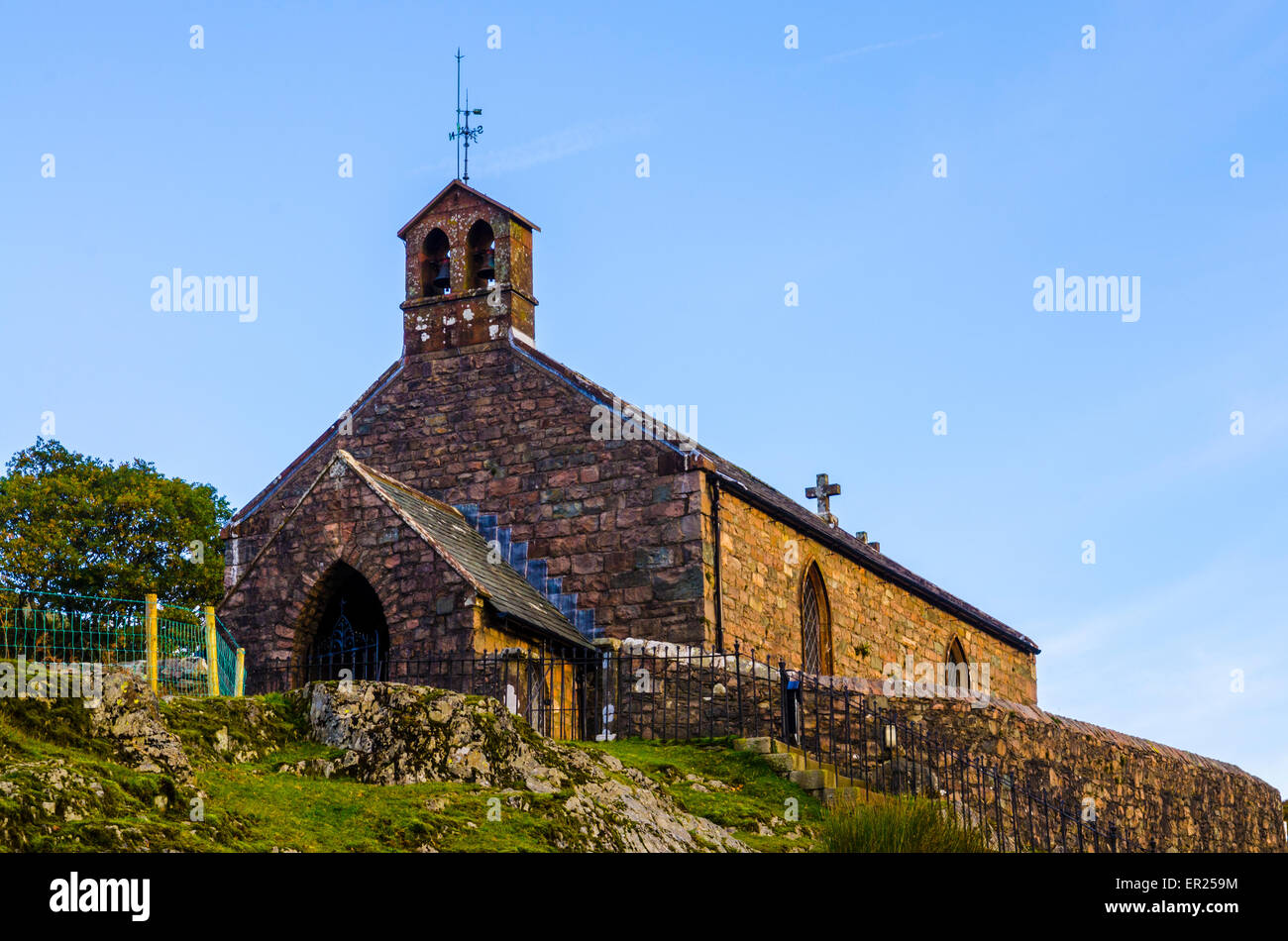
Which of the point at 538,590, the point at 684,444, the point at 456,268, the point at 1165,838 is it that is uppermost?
the point at 456,268

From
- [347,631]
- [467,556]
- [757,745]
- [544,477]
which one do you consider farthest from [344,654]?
[757,745]

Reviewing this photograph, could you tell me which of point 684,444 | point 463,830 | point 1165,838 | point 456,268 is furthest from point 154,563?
point 463,830

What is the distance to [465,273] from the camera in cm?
2766

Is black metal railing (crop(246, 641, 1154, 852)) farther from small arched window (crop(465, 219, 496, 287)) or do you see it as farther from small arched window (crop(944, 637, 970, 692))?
small arched window (crop(944, 637, 970, 692))

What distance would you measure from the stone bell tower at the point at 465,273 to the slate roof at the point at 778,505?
0.85m

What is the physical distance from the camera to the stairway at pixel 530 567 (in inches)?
971

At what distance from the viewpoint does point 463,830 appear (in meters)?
12.6

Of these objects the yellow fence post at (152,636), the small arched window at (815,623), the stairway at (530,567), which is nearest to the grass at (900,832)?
the yellow fence post at (152,636)

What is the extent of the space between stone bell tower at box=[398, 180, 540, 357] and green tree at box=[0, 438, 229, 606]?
11.2 metres

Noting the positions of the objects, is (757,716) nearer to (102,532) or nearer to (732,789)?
(732,789)

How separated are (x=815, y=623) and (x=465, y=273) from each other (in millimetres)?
8580

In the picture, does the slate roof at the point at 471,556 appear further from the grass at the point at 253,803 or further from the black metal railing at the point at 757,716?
the grass at the point at 253,803
